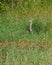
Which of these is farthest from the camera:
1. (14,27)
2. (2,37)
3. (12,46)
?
(14,27)

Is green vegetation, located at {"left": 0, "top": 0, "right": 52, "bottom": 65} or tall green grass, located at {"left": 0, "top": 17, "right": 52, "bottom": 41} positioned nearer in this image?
green vegetation, located at {"left": 0, "top": 0, "right": 52, "bottom": 65}

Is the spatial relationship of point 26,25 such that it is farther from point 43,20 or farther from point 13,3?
point 13,3

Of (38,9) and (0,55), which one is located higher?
(38,9)

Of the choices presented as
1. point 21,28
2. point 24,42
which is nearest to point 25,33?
point 21,28

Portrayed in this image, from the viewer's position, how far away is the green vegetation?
530 centimetres

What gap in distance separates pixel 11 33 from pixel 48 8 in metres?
1.75

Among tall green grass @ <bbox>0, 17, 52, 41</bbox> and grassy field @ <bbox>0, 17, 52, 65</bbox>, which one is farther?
tall green grass @ <bbox>0, 17, 52, 41</bbox>

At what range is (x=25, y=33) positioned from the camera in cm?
649

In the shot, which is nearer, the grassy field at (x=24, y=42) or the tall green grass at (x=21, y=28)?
the grassy field at (x=24, y=42)

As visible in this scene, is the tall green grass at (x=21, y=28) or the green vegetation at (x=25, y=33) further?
the tall green grass at (x=21, y=28)

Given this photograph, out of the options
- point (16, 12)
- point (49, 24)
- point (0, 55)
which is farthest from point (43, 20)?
point (0, 55)

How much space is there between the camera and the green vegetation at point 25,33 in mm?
5305

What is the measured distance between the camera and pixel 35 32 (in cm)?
659

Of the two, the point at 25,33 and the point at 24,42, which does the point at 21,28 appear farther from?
the point at 24,42
